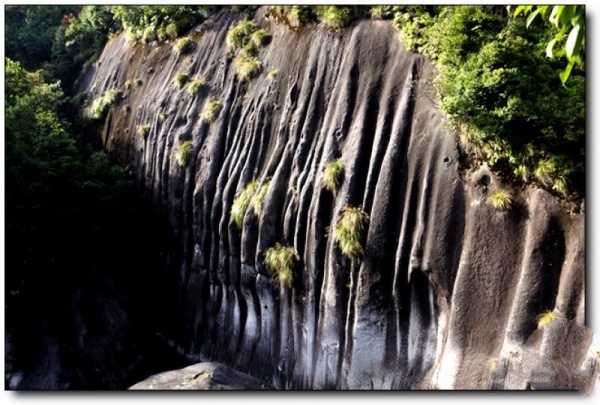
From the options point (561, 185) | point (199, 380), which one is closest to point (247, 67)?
point (199, 380)

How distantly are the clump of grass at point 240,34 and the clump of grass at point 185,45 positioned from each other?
4.69ft

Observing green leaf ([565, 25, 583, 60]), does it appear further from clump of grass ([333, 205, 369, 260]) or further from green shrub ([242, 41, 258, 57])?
green shrub ([242, 41, 258, 57])

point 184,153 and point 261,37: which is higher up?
point 261,37

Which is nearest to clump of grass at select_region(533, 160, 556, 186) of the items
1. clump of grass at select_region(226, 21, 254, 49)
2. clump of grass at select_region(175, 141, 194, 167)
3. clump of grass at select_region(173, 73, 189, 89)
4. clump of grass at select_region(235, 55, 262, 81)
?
clump of grass at select_region(235, 55, 262, 81)

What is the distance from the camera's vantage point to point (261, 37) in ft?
31.3

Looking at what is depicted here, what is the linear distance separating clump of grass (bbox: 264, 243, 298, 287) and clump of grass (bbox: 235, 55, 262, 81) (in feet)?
10.9

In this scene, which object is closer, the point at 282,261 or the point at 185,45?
the point at 282,261

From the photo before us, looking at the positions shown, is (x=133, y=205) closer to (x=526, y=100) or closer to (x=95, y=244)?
(x=95, y=244)

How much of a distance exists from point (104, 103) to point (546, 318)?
10.2 m

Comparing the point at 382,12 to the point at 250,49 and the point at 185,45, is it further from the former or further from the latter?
the point at 185,45

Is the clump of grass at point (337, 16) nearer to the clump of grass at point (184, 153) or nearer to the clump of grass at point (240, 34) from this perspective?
the clump of grass at point (240, 34)

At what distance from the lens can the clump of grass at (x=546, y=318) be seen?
5645 millimetres

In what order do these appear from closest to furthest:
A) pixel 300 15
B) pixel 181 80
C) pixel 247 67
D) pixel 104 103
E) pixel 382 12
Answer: pixel 382 12, pixel 300 15, pixel 247 67, pixel 181 80, pixel 104 103

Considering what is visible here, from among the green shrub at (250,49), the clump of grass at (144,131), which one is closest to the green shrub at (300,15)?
the green shrub at (250,49)
